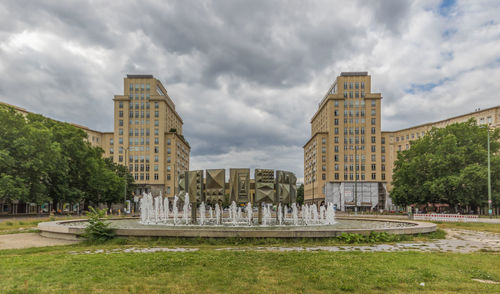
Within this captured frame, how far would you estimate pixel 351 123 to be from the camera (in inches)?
3342

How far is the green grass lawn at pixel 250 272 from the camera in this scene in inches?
271

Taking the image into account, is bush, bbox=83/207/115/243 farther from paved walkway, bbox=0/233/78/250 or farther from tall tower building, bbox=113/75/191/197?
tall tower building, bbox=113/75/191/197

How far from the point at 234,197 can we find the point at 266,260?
34.4ft

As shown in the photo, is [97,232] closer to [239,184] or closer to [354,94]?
[239,184]

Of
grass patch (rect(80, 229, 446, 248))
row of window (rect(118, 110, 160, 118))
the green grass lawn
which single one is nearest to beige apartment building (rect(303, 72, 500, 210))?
row of window (rect(118, 110, 160, 118))

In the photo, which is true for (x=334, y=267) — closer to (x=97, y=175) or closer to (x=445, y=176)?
(x=445, y=176)

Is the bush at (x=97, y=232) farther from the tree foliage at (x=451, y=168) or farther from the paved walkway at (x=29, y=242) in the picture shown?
→ the tree foliage at (x=451, y=168)

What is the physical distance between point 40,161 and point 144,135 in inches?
2125

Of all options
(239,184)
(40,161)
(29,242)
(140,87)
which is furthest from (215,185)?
(140,87)

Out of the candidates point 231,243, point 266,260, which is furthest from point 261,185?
point 266,260

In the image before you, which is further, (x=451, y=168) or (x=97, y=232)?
(x=451, y=168)

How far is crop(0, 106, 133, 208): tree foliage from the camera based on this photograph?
32.9 meters

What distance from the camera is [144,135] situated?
87.7 meters

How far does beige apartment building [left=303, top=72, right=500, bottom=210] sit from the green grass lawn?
74100mm
